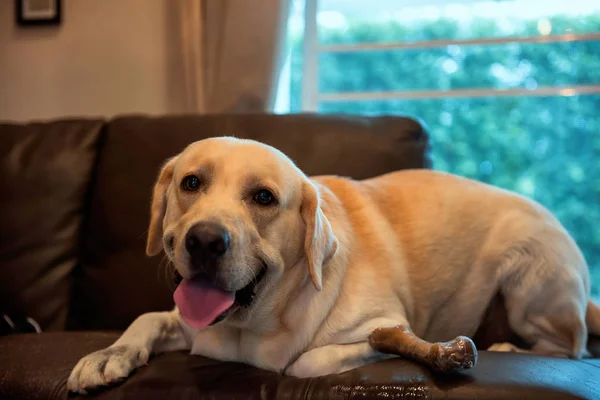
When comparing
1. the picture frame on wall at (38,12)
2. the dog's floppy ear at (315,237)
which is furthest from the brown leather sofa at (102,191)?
the picture frame on wall at (38,12)

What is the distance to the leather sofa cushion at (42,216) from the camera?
6.82 ft

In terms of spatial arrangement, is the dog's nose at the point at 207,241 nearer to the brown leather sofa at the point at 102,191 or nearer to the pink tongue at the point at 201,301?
the pink tongue at the point at 201,301

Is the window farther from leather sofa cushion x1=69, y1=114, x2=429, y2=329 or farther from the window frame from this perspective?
leather sofa cushion x1=69, y1=114, x2=429, y2=329

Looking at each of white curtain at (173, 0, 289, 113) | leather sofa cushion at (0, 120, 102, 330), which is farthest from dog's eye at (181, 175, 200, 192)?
white curtain at (173, 0, 289, 113)

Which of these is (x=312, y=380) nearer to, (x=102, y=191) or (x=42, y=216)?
(x=102, y=191)

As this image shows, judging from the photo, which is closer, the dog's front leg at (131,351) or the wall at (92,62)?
the dog's front leg at (131,351)

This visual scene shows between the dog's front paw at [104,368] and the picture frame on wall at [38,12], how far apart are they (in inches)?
89.1

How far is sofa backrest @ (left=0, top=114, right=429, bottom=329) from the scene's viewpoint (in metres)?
2.00

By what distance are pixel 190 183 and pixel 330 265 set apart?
1.26ft

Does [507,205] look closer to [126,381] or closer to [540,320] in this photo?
[540,320]

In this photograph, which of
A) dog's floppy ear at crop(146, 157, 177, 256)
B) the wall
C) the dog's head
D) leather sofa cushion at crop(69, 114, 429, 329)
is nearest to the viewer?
the dog's head

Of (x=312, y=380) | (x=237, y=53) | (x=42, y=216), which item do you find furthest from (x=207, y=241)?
(x=237, y=53)

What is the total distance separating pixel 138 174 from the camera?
2129 millimetres

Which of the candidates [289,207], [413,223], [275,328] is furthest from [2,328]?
[413,223]
